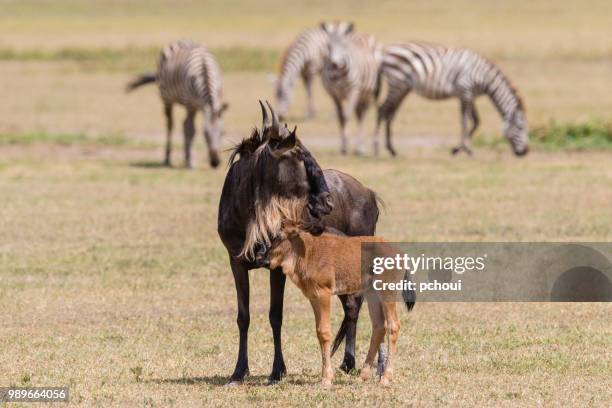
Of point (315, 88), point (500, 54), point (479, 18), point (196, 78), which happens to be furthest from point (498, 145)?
point (479, 18)

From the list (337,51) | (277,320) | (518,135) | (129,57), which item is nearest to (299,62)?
Answer: (337,51)

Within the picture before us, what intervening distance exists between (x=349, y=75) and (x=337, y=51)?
623 millimetres

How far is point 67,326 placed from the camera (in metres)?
12.0

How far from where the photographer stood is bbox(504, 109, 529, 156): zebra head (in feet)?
84.8

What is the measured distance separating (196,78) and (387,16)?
61.0 metres

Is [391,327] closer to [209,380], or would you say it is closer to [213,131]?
[209,380]

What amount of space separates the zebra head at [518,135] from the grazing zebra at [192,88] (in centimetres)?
538

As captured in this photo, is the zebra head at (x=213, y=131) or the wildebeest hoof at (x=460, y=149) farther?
the wildebeest hoof at (x=460, y=149)

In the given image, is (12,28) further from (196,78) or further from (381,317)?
(381,317)

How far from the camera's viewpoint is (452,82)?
2688 centimetres

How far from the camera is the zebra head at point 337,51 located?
89.8ft

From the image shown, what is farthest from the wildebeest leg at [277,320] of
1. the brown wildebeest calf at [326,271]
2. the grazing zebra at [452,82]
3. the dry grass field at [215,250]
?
the grazing zebra at [452,82]

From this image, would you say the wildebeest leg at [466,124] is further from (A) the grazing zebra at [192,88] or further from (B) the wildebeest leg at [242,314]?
(B) the wildebeest leg at [242,314]

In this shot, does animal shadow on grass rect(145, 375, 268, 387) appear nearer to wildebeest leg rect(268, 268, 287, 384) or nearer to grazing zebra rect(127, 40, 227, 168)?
wildebeest leg rect(268, 268, 287, 384)
